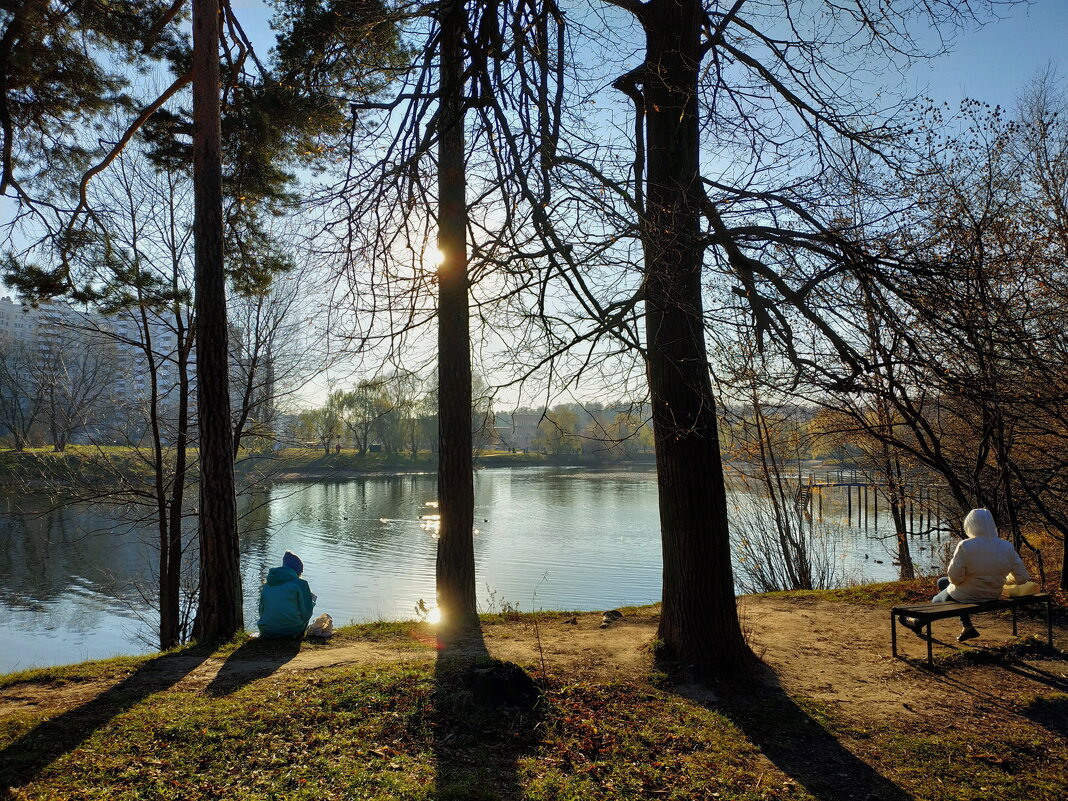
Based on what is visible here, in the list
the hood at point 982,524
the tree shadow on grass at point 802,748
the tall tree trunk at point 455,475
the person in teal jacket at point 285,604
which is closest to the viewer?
the tree shadow on grass at point 802,748

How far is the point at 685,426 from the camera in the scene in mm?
5023

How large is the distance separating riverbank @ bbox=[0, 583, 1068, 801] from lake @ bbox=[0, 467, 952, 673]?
4205 millimetres

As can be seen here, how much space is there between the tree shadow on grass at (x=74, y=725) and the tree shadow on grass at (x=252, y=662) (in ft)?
1.03

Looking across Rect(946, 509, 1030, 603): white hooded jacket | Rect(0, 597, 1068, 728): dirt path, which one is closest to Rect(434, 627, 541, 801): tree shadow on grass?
Rect(0, 597, 1068, 728): dirt path

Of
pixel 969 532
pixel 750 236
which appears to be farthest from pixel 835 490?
pixel 750 236

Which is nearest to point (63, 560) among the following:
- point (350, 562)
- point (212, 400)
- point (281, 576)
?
point (350, 562)

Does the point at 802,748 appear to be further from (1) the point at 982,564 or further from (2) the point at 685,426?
(1) the point at 982,564

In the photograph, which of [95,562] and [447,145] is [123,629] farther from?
[447,145]

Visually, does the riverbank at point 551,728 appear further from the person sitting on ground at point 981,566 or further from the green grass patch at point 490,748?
the person sitting on ground at point 981,566

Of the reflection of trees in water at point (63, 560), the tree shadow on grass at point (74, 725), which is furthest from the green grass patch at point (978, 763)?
the reflection of trees in water at point (63, 560)

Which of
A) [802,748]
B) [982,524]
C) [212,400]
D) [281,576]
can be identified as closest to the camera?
[802,748]

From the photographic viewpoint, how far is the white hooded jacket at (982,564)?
557 centimetres

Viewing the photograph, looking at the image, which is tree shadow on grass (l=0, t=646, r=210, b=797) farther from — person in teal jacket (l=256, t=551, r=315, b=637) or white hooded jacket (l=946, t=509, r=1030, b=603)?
white hooded jacket (l=946, t=509, r=1030, b=603)

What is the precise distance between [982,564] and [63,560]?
60.8 ft
